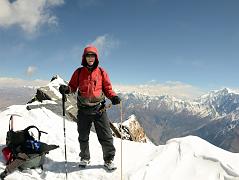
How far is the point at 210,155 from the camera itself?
9.52m

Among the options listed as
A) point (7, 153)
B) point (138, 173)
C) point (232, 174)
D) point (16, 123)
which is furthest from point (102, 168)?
point (16, 123)

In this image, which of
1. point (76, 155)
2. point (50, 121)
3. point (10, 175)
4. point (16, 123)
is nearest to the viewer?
point (10, 175)

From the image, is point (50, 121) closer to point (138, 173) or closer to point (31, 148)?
point (31, 148)

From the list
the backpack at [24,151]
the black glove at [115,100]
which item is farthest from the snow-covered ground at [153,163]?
the black glove at [115,100]

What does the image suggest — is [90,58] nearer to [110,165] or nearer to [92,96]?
[92,96]

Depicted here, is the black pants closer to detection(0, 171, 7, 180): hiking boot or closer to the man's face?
the man's face

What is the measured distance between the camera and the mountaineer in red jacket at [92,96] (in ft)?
31.8

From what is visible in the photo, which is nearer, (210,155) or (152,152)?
(210,155)

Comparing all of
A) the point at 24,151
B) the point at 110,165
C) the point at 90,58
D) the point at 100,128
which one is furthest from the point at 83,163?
the point at 90,58

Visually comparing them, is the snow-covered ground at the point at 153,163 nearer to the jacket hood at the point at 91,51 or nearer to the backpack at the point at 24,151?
the backpack at the point at 24,151

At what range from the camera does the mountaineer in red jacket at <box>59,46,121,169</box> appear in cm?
970

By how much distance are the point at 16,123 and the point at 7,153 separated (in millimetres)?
3763

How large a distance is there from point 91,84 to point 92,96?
1.31 ft

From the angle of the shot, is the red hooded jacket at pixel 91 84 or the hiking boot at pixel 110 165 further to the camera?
the hiking boot at pixel 110 165
